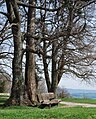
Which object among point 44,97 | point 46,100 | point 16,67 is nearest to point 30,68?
Result: point 44,97

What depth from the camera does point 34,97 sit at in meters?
22.9

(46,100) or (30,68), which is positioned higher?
(30,68)

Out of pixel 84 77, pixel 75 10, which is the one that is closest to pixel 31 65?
pixel 75 10

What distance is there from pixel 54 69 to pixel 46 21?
790 cm

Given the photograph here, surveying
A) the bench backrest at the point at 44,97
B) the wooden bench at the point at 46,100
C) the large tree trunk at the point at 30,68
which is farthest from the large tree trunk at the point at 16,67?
the bench backrest at the point at 44,97

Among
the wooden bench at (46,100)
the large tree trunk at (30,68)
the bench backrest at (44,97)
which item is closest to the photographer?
the wooden bench at (46,100)

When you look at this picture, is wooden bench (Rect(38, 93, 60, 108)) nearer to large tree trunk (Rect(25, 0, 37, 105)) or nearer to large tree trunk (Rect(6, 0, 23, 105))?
large tree trunk (Rect(25, 0, 37, 105))

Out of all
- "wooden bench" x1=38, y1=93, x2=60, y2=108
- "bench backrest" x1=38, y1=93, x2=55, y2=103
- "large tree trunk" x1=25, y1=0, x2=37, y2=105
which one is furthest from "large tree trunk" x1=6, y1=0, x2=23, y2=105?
"bench backrest" x1=38, y1=93, x2=55, y2=103

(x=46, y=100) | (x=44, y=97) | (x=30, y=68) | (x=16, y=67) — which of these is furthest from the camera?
(x=30, y=68)

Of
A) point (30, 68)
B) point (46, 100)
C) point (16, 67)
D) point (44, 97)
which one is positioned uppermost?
point (30, 68)

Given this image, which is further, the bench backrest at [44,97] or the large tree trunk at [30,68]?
the large tree trunk at [30,68]

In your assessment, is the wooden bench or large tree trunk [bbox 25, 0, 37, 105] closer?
the wooden bench

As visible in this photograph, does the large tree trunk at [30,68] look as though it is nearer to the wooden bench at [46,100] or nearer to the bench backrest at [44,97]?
the bench backrest at [44,97]

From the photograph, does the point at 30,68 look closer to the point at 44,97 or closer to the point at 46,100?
the point at 44,97
